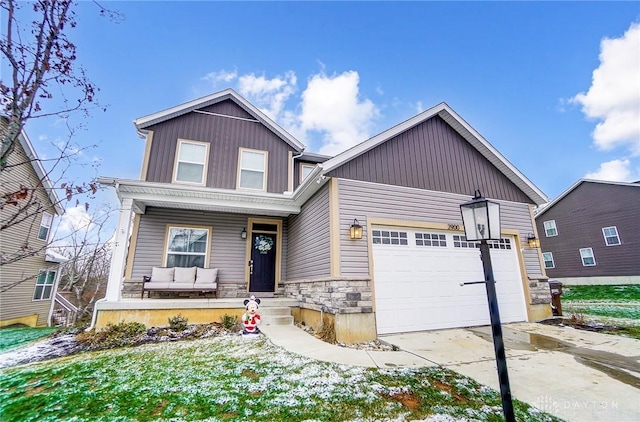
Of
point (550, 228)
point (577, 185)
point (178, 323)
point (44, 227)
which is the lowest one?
point (178, 323)

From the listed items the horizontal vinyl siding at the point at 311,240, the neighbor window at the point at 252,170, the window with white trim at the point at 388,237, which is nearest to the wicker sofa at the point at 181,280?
the horizontal vinyl siding at the point at 311,240

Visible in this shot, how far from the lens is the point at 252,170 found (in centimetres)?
905

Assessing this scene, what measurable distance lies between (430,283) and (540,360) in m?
2.34

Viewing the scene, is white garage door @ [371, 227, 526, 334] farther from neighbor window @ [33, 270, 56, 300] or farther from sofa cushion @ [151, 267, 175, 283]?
neighbor window @ [33, 270, 56, 300]

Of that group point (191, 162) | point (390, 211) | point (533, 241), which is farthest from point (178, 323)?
point (533, 241)

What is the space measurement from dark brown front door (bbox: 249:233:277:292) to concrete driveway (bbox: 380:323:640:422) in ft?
13.9

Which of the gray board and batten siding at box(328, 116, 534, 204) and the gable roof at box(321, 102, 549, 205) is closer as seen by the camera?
the gray board and batten siding at box(328, 116, 534, 204)

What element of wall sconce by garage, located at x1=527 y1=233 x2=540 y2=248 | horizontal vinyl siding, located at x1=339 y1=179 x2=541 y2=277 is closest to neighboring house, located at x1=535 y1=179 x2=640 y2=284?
wall sconce by garage, located at x1=527 y1=233 x2=540 y2=248

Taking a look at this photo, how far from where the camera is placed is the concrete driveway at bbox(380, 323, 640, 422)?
9.25 feet

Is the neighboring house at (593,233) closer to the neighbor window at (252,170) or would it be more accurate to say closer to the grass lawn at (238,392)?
the grass lawn at (238,392)

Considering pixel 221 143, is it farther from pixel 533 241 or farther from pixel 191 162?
pixel 533 241

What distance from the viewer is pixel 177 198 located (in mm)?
7133

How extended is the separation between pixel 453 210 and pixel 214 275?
665 centimetres

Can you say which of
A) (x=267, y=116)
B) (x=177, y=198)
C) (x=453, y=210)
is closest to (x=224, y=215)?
(x=177, y=198)
